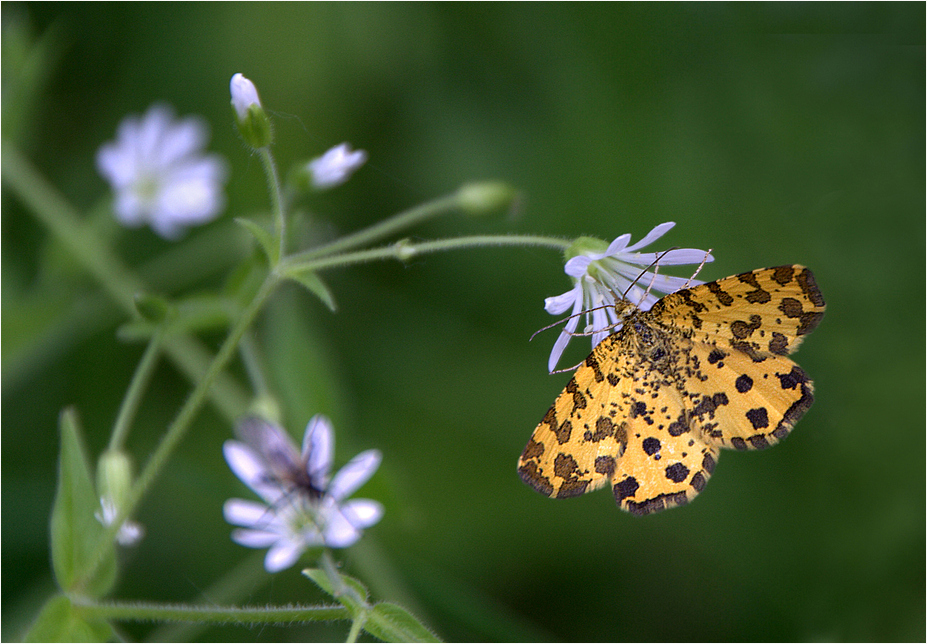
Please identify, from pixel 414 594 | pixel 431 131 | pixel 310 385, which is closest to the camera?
pixel 310 385

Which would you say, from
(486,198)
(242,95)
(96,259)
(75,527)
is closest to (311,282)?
(242,95)

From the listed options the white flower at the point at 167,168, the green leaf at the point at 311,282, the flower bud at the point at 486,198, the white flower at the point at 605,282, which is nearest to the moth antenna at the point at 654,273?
the white flower at the point at 605,282

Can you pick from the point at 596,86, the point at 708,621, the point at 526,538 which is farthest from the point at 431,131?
the point at 708,621

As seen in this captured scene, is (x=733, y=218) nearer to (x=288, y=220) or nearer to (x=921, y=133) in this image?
(x=921, y=133)

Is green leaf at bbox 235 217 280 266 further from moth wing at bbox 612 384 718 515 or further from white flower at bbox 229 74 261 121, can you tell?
moth wing at bbox 612 384 718 515

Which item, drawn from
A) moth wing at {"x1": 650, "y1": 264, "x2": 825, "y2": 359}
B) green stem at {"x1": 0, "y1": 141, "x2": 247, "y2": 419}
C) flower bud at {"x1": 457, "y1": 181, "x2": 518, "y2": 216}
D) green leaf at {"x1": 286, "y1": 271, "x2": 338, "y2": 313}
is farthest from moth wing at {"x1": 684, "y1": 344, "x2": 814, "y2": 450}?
green stem at {"x1": 0, "y1": 141, "x2": 247, "y2": 419}

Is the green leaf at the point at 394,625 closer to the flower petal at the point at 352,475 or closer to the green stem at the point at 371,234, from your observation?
the flower petal at the point at 352,475
